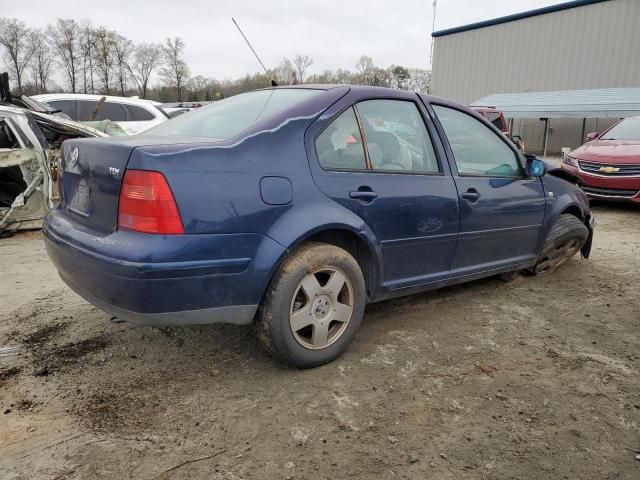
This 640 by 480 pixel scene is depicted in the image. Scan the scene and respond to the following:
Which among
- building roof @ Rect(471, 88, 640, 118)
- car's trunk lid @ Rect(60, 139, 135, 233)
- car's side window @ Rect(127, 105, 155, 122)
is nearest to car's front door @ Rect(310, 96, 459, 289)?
car's trunk lid @ Rect(60, 139, 135, 233)

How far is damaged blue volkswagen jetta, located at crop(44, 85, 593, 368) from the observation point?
2254 mm

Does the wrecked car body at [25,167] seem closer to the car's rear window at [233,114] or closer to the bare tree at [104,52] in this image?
the car's rear window at [233,114]

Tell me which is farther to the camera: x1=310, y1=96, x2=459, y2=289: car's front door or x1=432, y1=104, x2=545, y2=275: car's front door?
x1=432, y1=104, x2=545, y2=275: car's front door

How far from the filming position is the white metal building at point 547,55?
22250 millimetres

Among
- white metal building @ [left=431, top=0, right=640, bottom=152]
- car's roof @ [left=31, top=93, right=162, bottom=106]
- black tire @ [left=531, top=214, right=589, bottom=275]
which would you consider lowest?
black tire @ [left=531, top=214, right=589, bottom=275]

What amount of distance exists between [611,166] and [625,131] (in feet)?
5.42

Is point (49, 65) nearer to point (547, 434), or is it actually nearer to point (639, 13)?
point (639, 13)

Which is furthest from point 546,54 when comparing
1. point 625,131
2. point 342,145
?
point 342,145

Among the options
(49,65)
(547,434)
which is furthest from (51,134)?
(49,65)

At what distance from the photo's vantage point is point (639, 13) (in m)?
21.5

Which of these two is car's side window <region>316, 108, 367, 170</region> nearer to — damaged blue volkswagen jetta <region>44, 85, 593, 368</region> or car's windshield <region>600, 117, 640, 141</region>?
damaged blue volkswagen jetta <region>44, 85, 593, 368</region>

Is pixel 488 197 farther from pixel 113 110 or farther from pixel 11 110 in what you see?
pixel 113 110

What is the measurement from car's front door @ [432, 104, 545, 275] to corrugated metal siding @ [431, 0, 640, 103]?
75.8ft

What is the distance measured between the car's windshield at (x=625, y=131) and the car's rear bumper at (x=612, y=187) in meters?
1.28
